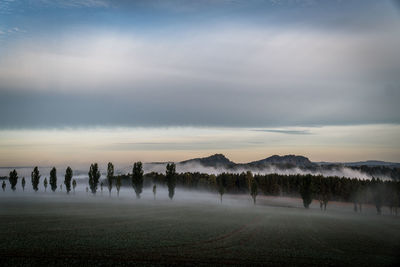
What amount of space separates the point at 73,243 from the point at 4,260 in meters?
10.4

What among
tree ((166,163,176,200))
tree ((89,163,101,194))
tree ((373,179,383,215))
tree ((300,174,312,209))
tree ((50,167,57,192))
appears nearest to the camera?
tree ((300,174,312,209))

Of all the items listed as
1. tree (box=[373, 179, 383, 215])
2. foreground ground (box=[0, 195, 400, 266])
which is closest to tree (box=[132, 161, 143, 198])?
foreground ground (box=[0, 195, 400, 266])

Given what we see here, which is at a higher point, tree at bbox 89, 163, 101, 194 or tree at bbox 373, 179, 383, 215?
tree at bbox 89, 163, 101, 194

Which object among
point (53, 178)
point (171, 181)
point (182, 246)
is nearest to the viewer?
point (182, 246)

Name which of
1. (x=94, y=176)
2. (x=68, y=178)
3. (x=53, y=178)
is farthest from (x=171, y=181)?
(x=53, y=178)

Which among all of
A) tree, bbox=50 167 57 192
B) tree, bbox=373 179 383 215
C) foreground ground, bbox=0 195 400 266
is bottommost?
tree, bbox=373 179 383 215

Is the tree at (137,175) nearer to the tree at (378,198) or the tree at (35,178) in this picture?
the tree at (35,178)

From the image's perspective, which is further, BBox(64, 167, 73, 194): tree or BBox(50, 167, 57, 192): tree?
BBox(50, 167, 57, 192): tree

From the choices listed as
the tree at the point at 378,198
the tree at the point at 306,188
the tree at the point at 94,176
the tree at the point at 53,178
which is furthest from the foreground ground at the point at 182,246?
the tree at the point at 53,178

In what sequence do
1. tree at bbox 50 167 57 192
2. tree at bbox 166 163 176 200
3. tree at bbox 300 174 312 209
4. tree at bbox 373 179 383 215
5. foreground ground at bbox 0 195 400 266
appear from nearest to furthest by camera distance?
foreground ground at bbox 0 195 400 266 → tree at bbox 300 174 312 209 → tree at bbox 373 179 383 215 → tree at bbox 166 163 176 200 → tree at bbox 50 167 57 192

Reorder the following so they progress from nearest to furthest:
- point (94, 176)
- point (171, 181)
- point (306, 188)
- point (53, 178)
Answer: point (306, 188), point (171, 181), point (94, 176), point (53, 178)

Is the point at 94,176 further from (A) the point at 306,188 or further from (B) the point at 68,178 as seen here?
(A) the point at 306,188

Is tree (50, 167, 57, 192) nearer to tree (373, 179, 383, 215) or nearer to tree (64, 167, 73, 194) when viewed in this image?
tree (64, 167, 73, 194)

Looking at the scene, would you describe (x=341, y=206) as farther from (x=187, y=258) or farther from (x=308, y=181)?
(x=187, y=258)
